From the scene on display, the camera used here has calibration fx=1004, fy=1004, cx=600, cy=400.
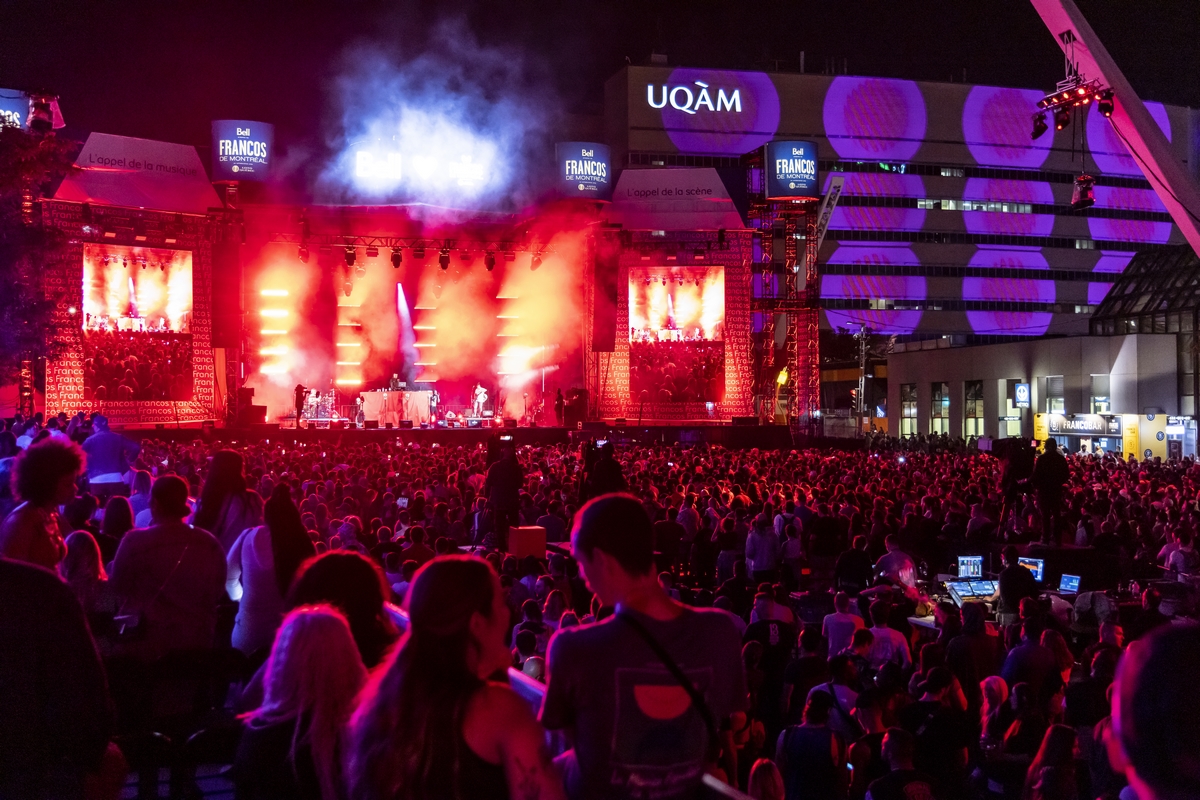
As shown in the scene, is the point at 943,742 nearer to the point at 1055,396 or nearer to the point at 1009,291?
the point at 1055,396

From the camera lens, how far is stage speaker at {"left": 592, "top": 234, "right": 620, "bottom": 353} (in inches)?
1142

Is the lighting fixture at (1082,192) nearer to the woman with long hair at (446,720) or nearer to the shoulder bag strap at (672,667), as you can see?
the shoulder bag strap at (672,667)

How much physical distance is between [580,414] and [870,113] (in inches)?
1532

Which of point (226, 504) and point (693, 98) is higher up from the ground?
point (693, 98)

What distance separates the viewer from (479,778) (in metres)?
2.16

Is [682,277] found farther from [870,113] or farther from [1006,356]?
[870,113]

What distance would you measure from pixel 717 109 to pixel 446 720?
Answer: 57.8 metres

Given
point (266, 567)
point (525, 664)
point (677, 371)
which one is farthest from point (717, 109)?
point (266, 567)

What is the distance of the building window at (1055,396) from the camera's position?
38106 mm

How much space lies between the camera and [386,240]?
1112 inches

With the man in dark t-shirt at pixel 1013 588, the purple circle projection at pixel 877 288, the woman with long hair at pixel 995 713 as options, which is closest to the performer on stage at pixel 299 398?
the man in dark t-shirt at pixel 1013 588

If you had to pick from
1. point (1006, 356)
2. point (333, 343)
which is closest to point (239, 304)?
point (333, 343)

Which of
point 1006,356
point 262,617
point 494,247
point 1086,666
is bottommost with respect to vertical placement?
point 1086,666

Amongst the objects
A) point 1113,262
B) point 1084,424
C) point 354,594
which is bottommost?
point 1084,424
